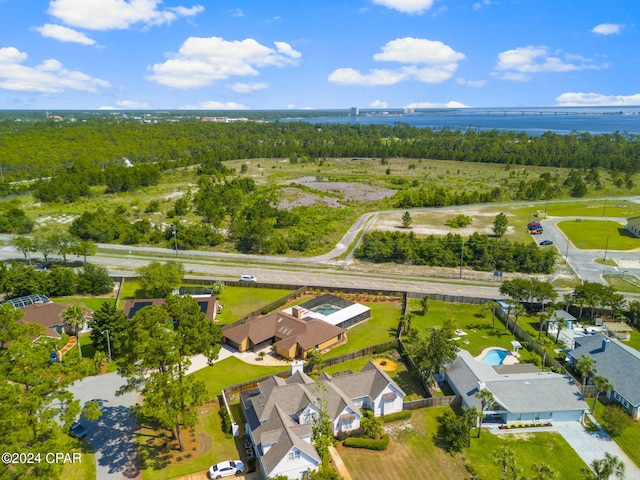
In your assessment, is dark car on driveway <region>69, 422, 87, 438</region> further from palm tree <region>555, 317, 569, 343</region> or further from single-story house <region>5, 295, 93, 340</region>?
palm tree <region>555, 317, 569, 343</region>

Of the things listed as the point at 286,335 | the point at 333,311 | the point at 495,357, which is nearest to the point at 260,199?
the point at 333,311

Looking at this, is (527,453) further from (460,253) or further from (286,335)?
(460,253)

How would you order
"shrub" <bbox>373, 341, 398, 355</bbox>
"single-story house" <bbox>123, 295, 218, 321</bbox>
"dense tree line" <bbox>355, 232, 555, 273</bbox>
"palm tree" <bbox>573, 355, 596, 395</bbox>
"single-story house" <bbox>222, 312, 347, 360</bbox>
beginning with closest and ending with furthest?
1. "palm tree" <bbox>573, 355, 596, 395</bbox>
2. "single-story house" <bbox>222, 312, 347, 360</bbox>
3. "shrub" <bbox>373, 341, 398, 355</bbox>
4. "single-story house" <bbox>123, 295, 218, 321</bbox>
5. "dense tree line" <bbox>355, 232, 555, 273</bbox>

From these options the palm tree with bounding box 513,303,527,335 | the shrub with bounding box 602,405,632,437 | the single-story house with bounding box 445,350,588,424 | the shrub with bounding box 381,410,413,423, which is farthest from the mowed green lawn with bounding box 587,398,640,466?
the shrub with bounding box 381,410,413,423

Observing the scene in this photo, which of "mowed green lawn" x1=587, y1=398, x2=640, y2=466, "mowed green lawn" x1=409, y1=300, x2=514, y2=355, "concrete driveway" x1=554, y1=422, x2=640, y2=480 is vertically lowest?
"concrete driveway" x1=554, y1=422, x2=640, y2=480

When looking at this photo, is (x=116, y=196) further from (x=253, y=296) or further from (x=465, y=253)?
(x=465, y=253)

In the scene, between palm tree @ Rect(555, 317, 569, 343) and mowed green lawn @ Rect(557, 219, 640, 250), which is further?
mowed green lawn @ Rect(557, 219, 640, 250)

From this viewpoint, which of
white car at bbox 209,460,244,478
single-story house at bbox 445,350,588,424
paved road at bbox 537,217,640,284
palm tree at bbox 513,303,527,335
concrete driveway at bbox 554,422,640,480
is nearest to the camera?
white car at bbox 209,460,244,478

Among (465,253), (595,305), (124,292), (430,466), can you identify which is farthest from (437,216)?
(430,466)
